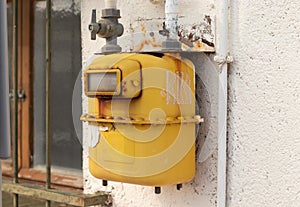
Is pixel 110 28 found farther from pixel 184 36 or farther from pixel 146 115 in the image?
pixel 146 115

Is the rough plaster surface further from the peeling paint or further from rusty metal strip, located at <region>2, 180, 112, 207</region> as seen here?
rusty metal strip, located at <region>2, 180, 112, 207</region>

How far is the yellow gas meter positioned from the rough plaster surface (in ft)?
0.53

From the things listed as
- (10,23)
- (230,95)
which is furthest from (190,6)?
(10,23)

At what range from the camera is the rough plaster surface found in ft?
6.93

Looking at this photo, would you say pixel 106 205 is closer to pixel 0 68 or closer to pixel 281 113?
pixel 281 113

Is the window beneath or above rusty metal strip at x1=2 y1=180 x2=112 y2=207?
above

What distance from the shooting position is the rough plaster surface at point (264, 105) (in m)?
2.11

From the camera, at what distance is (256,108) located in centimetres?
221

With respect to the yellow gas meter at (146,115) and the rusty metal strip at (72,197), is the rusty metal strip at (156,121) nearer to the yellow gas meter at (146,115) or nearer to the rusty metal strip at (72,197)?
the yellow gas meter at (146,115)

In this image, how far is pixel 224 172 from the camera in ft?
7.45

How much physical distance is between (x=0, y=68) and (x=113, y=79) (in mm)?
969

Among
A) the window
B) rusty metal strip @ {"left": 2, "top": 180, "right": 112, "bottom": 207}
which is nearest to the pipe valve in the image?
rusty metal strip @ {"left": 2, "top": 180, "right": 112, "bottom": 207}

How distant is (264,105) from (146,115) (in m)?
0.41

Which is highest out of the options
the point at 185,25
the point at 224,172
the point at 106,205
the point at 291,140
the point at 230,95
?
the point at 185,25
